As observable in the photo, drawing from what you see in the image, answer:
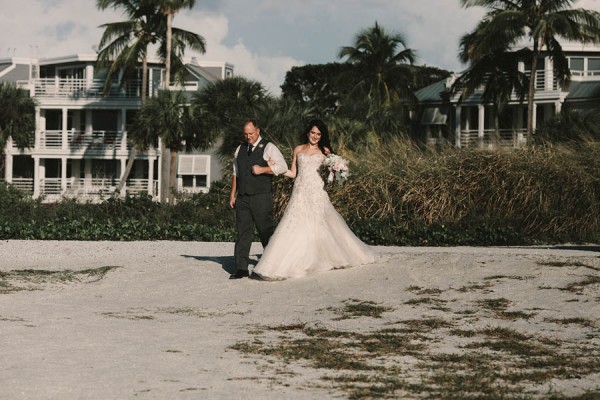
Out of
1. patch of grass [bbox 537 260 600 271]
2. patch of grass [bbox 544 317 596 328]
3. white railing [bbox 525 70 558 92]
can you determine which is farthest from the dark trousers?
white railing [bbox 525 70 558 92]

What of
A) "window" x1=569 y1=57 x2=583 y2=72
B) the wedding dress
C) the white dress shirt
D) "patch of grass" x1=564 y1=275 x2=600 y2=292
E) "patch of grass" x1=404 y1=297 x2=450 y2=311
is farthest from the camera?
"window" x1=569 y1=57 x2=583 y2=72

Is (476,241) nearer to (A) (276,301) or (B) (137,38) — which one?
(A) (276,301)

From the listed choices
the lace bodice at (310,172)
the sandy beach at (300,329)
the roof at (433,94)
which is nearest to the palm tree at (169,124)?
the roof at (433,94)

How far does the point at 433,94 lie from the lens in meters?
Result: 58.8

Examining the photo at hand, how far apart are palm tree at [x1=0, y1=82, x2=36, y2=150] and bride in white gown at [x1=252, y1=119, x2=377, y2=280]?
1573 inches

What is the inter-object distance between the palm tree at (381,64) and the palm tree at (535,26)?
44.3 ft

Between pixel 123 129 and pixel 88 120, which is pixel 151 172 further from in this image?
pixel 88 120

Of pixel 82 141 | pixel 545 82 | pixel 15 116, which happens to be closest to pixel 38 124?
pixel 82 141

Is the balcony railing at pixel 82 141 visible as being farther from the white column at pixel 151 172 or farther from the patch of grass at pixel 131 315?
the patch of grass at pixel 131 315

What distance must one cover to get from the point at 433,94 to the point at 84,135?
772 inches

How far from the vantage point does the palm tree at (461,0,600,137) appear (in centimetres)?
3878

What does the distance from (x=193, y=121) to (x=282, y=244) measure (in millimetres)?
31277

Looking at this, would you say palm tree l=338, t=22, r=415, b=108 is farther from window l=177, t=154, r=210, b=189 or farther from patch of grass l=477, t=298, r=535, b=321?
patch of grass l=477, t=298, r=535, b=321

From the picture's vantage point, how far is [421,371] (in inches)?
277
